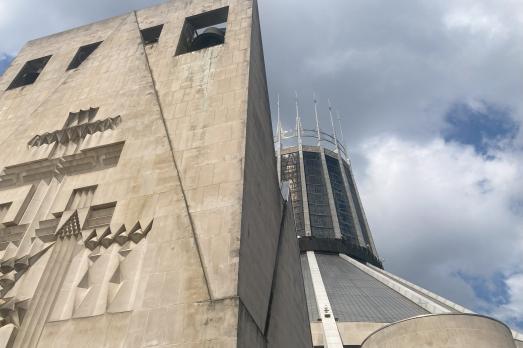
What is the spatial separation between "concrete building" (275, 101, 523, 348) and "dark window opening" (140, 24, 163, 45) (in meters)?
15.1

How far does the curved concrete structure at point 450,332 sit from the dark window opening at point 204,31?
1375cm

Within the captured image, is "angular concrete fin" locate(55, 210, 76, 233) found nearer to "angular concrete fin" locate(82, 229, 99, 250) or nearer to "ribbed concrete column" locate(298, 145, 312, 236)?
"angular concrete fin" locate(82, 229, 99, 250)

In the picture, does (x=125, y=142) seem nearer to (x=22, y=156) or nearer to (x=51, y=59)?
(x=22, y=156)

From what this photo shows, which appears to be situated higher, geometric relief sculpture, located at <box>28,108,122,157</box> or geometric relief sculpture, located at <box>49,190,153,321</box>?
geometric relief sculpture, located at <box>28,108,122,157</box>

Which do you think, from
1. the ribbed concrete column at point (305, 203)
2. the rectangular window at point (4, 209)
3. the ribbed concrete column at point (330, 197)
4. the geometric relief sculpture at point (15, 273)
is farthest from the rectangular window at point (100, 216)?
the ribbed concrete column at point (330, 197)

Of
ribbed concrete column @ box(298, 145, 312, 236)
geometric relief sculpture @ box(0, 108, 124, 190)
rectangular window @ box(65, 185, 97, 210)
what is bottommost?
rectangular window @ box(65, 185, 97, 210)

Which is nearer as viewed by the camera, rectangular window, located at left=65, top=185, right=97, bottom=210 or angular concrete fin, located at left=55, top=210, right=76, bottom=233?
angular concrete fin, located at left=55, top=210, right=76, bottom=233

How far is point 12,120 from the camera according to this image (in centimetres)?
1354

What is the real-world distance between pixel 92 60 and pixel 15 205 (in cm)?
597

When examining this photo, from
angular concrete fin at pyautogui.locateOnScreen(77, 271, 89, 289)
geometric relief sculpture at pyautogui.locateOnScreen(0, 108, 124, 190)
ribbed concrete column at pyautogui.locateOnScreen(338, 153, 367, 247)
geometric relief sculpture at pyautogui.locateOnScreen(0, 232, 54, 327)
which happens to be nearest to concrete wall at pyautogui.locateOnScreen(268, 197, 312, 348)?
angular concrete fin at pyautogui.locateOnScreen(77, 271, 89, 289)

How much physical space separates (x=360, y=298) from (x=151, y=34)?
21923mm

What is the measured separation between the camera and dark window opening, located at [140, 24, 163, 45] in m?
15.1

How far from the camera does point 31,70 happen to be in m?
16.9

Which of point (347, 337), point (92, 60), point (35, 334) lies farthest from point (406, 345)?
point (92, 60)
